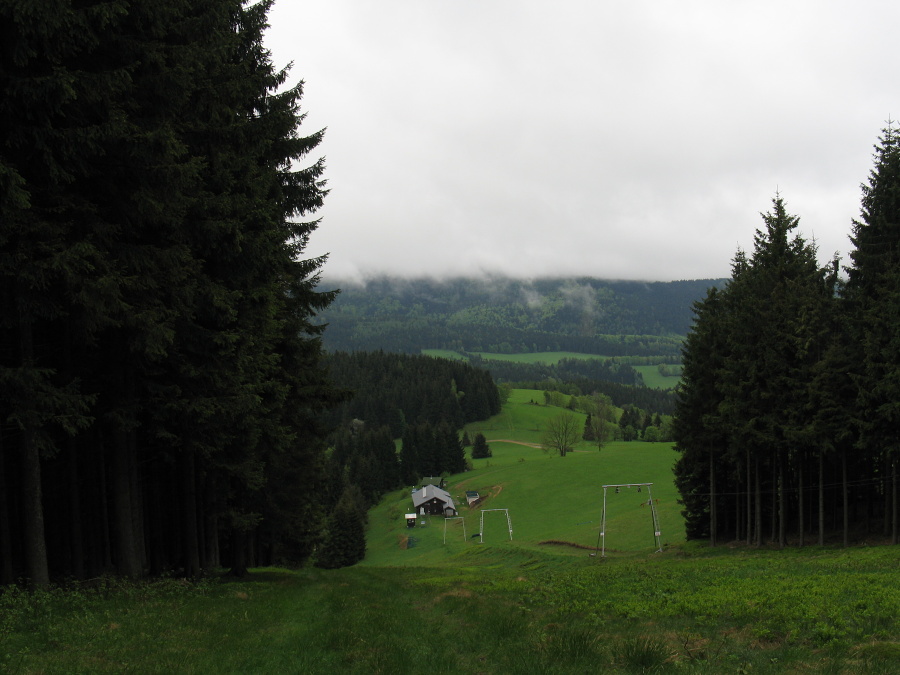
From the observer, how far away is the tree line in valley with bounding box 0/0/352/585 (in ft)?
35.7

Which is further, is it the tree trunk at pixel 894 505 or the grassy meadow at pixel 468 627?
the tree trunk at pixel 894 505

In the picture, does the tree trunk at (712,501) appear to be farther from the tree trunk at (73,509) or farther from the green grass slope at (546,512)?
the tree trunk at (73,509)

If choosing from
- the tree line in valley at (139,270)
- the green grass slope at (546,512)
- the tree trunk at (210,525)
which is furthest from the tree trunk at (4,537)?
the green grass slope at (546,512)

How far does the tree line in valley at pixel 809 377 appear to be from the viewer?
3020 centimetres

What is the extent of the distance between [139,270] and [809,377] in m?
32.4

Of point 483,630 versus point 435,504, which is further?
point 435,504

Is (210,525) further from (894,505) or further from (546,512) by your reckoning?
(546,512)

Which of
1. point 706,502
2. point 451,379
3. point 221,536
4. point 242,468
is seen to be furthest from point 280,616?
point 451,379

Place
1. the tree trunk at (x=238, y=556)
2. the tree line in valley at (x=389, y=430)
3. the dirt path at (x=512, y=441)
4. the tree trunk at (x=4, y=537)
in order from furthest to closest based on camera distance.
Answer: the dirt path at (x=512, y=441) → the tree line in valley at (x=389, y=430) → the tree trunk at (x=238, y=556) → the tree trunk at (x=4, y=537)

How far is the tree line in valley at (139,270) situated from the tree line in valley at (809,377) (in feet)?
80.4

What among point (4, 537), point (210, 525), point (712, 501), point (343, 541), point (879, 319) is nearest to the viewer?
point (4, 537)

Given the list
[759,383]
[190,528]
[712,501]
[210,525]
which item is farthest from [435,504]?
[190,528]

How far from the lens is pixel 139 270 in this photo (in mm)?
12812

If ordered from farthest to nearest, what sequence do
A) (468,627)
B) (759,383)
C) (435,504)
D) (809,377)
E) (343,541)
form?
(435,504) < (343,541) < (759,383) < (809,377) < (468,627)
